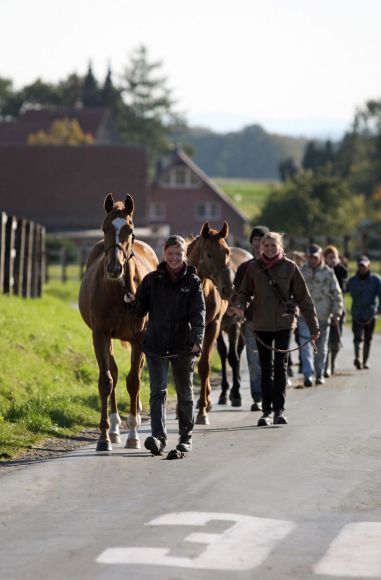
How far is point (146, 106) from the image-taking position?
167750mm

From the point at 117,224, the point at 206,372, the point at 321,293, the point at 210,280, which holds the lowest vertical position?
the point at 206,372

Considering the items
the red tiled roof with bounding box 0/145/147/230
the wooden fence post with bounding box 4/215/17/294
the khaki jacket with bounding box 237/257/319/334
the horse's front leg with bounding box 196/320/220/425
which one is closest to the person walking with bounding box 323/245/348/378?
the horse's front leg with bounding box 196/320/220/425

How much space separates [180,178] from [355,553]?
127965 millimetres

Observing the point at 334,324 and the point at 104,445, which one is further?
the point at 334,324

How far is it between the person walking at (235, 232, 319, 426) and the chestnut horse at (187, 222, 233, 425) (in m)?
0.31

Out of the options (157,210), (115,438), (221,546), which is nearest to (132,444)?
(115,438)

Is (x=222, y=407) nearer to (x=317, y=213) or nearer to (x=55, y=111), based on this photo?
(x=317, y=213)

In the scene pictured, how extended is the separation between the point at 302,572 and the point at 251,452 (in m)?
5.28

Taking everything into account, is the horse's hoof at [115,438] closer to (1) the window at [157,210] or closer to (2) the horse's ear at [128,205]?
(2) the horse's ear at [128,205]

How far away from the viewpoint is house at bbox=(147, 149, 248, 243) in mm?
133875

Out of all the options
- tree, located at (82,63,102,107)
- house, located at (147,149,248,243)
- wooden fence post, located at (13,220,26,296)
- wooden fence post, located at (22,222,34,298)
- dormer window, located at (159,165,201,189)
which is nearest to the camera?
wooden fence post, located at (13,220,26,296)

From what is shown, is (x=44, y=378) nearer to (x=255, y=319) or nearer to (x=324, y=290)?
(x=324, y=290)

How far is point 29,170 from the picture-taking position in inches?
4006

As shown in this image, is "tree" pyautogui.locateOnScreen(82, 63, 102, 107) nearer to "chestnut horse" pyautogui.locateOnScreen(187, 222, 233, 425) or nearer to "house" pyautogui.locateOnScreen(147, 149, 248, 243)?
"house" pyautogui.locateOnScreen(147, 149, 248, 243)
